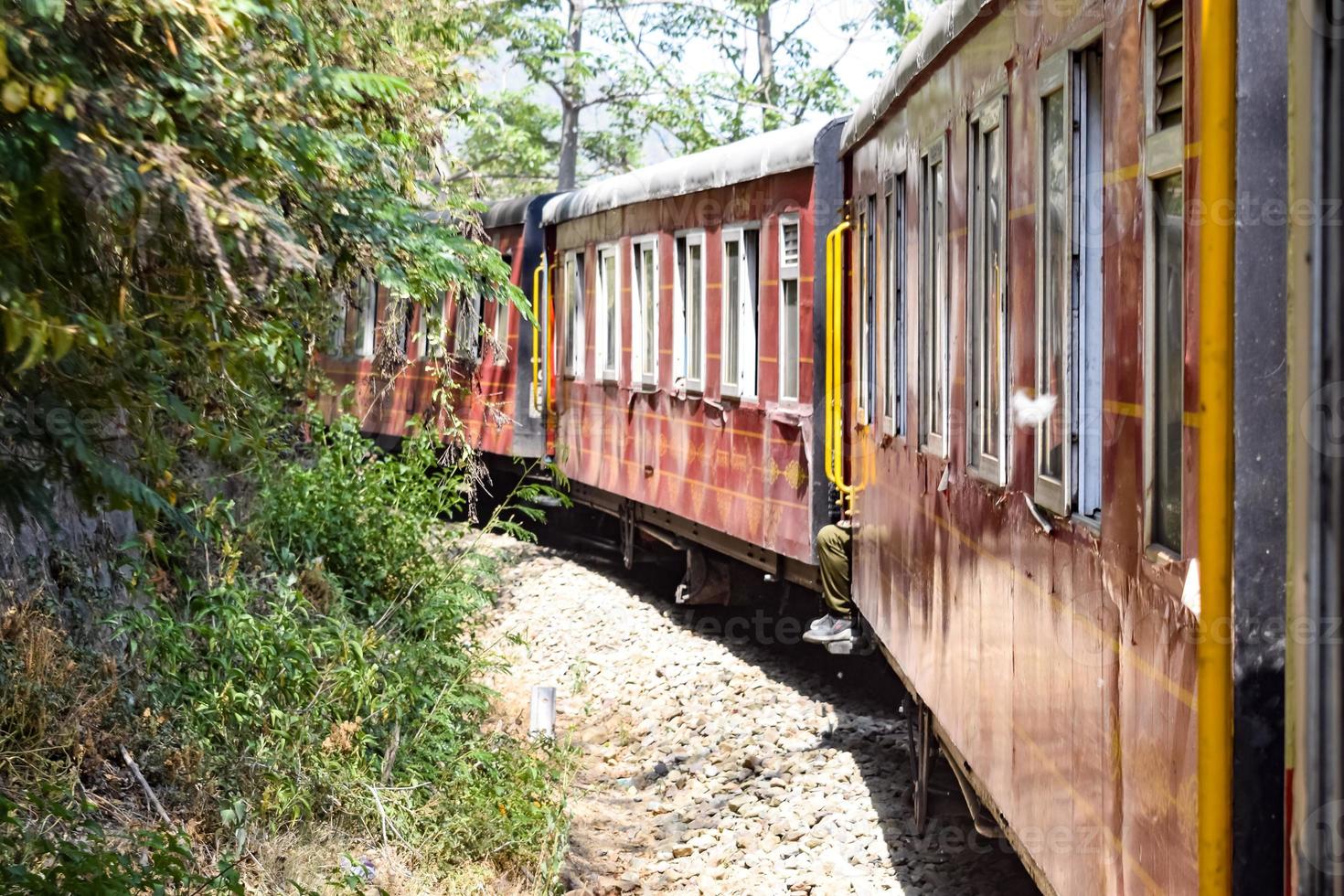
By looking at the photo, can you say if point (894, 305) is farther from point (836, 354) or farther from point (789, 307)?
point (789, 307)

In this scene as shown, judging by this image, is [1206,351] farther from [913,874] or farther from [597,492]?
[597,492]

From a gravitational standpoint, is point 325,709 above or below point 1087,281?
below

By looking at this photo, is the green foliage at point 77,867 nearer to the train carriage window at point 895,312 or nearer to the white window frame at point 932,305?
the white window frame at point 932,305

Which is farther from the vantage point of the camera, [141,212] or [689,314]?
[689,314]

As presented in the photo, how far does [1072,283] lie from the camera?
12.2 ft

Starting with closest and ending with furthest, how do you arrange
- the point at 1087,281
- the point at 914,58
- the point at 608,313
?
the point at 1087,281, the point at 914,58, the point at 608,313

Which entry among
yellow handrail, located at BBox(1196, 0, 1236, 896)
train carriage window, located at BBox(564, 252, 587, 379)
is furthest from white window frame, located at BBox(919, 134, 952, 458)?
train carriage window, located at BBox(564, 252, 587, 379)

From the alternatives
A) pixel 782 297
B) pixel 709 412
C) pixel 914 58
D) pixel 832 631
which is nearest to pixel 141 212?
pixel 914 58

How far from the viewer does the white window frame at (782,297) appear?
1000 cm

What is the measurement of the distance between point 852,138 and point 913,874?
12.3ft

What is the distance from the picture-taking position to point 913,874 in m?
6.80

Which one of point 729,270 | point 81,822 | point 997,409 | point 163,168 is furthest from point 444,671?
point 163,168

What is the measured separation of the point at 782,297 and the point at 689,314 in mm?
1763

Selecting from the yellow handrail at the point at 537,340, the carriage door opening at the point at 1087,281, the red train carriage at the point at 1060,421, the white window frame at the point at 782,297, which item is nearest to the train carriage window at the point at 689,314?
the white window frame at the point at 782,297
